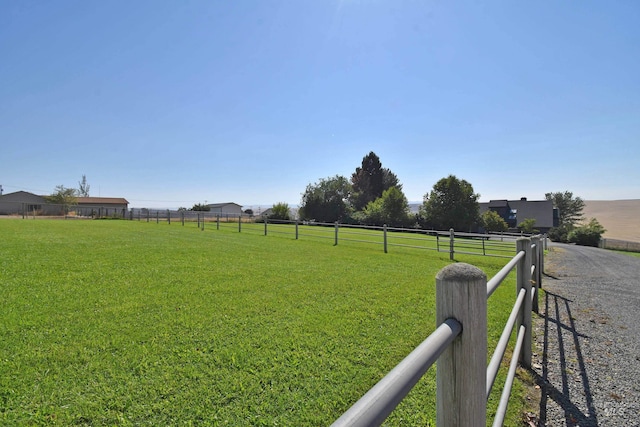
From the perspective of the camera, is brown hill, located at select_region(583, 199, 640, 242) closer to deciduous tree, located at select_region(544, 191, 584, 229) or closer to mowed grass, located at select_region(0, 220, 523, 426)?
deciduous tree, located at select_region(544, 191, 584, 229)

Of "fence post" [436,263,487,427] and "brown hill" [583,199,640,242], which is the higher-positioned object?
"brown hill" [583,199,640,242]

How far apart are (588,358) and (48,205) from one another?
37.9 meters

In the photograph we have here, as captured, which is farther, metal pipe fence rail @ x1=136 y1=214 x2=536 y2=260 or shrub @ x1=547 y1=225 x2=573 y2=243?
shrub @ x1=547 y1=225 x2=573 y2=243

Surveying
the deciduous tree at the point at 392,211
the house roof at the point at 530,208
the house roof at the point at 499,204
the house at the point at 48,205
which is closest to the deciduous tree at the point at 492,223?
the deciduous tree at the point at 392,211

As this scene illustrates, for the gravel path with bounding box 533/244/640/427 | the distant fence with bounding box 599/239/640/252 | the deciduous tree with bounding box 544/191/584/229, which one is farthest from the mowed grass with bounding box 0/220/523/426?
the deciduous tree with bounding box 544/191/584/229

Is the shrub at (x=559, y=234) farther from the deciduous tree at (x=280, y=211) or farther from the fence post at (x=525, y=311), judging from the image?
the fence post at (x=525, y=311)

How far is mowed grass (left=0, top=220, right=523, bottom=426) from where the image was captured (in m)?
2.03

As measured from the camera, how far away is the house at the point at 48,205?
3105cm

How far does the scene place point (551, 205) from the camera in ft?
152

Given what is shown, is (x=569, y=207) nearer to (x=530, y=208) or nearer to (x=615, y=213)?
(x=530, y=208)

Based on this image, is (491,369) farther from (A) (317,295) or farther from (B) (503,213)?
(B) (503,213)

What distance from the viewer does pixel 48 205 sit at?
96.5 ft

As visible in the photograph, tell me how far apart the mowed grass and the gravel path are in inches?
13.6

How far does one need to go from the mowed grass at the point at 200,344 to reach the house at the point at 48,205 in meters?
29.1
